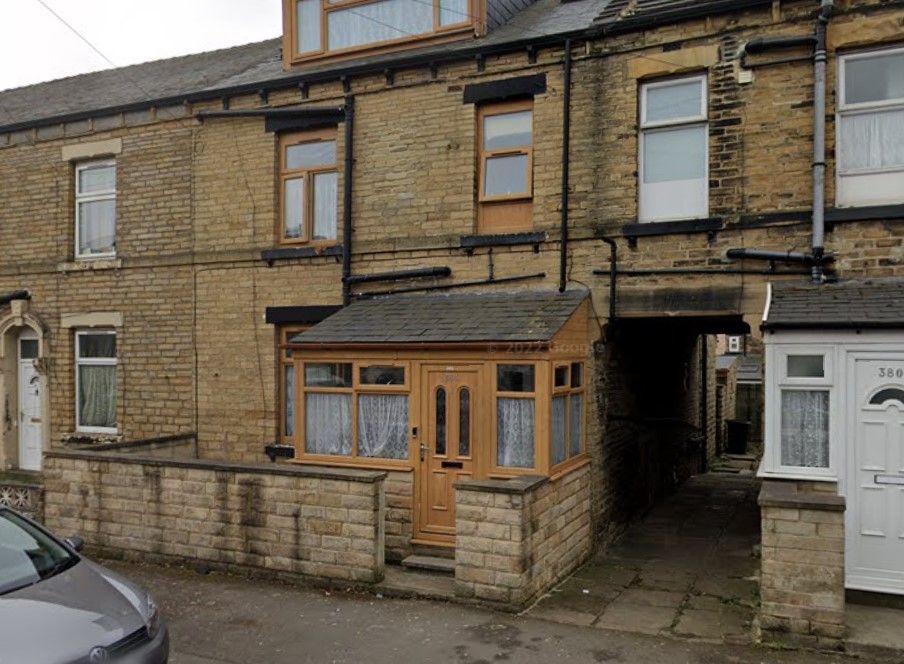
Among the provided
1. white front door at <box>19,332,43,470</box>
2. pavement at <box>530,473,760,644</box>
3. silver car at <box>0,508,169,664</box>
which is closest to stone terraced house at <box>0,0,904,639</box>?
pavement at <box>530,473,760,644</box>

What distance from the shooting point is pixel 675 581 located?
27.0ft

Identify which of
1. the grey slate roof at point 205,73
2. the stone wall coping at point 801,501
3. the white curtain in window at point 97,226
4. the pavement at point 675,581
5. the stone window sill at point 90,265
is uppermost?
the grey slate roof at point 205,73

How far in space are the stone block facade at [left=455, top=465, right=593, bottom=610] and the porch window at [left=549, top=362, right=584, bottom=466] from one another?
2.59ft

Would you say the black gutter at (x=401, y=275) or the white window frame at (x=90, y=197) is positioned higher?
the white window frame at (x=90, y=197)

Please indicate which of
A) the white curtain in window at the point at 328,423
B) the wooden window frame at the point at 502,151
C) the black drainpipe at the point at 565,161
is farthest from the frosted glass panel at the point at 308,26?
the white curtain in window at the point at 328,423

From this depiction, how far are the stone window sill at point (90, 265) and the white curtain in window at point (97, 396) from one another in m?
1.62

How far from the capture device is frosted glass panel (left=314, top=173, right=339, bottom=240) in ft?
35.6

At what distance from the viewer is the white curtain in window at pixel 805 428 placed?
7.34m

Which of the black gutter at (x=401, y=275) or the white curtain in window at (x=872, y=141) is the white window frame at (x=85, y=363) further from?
the white curtain in window at (x=872, y=141)

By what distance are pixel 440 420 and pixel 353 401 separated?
1099mm

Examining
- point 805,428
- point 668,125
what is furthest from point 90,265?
point 805,428

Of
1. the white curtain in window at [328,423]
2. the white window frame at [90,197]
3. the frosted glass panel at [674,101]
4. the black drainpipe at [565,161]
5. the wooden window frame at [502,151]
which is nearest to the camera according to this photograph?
the frosted glass panel at [674,101]

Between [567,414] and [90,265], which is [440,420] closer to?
[567,414]

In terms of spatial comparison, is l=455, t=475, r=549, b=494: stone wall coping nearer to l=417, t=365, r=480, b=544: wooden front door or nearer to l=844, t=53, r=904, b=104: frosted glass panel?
l=417, t=365, r=480, b=544: wooden front door
